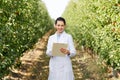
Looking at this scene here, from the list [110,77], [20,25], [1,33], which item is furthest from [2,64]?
[110,77]

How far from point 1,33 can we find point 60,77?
76.9 inches

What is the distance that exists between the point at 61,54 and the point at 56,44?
0.70 feet

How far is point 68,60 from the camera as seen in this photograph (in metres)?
6.38

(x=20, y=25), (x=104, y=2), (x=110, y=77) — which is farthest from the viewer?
(x=110, y=77)

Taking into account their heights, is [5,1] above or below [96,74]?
above

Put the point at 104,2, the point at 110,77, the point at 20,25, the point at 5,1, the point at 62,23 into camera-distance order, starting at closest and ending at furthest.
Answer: the point at 62,23
the point at 5,1
the point at 104,2
the point at 20,25
the point at 110,77

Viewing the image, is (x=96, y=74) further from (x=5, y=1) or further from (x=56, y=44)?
(x=56, y=44)

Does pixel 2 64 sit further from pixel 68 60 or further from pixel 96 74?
pixel 96 74

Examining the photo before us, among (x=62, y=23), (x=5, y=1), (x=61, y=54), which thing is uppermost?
(x=5, y=1)

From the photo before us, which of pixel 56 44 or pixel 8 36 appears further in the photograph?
pixel 8 36

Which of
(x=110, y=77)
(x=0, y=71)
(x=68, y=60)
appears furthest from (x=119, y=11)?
(x=110, y=77)

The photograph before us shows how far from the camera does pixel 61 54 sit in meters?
6.22

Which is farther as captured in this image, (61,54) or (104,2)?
(104,2)

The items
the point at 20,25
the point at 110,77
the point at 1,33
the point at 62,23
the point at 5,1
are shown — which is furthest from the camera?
the point at 110,77
